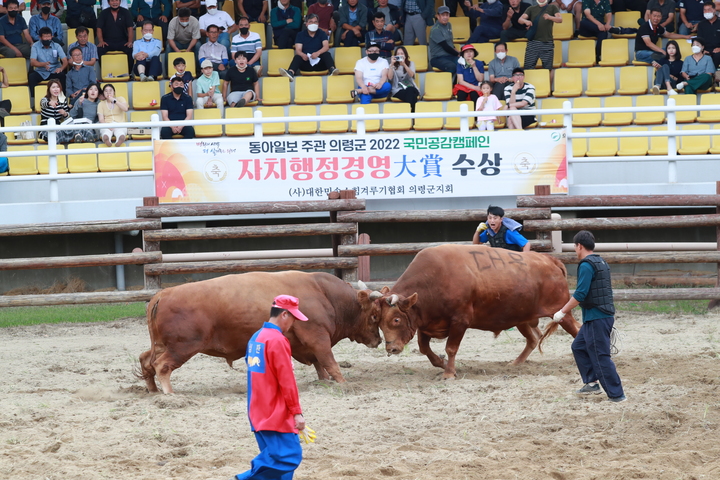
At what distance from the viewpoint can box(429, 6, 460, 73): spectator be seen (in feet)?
57.5

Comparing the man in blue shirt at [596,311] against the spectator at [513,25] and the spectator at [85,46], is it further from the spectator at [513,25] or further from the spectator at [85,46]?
the spectator at [85,46]

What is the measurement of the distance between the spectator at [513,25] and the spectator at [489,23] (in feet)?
0.56

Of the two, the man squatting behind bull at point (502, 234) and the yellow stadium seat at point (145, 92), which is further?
the yellow stadium seat at point (145, 92)

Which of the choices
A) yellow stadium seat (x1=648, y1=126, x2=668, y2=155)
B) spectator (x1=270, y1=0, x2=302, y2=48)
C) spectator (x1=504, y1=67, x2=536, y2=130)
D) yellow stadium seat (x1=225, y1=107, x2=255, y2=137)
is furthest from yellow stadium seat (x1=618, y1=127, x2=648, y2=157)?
spectator (x1=270, y1=0, x2=302, y2=48)

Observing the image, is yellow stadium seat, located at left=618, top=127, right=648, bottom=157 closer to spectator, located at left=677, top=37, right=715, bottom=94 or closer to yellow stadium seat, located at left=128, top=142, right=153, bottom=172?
spectator, located at left=677, top=37, right=715, bottom=94

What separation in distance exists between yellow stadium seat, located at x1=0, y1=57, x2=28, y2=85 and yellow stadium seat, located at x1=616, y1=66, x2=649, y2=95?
39.6ft

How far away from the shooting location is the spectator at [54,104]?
15789 millimetres

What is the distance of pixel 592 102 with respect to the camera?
16.8m

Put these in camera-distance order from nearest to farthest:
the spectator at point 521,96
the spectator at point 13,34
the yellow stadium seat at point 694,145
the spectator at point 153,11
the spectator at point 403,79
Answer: the yellow stadium seat at point 694,145 → the spectator at point 521,96 → the spectator at point 403,79 → the spectator at point 13,34 → the spectator at point 153,11

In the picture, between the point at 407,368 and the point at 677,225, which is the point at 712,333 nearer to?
the point at 677,225

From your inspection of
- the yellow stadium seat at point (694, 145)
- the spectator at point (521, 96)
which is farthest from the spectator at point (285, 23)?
the yellow stadium seat at point (694, 145)

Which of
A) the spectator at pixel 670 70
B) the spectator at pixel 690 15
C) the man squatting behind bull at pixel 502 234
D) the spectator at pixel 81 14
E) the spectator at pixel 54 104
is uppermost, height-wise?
the spectator at pixel 81 14

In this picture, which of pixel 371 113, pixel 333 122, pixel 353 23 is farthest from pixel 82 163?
pixel 353 23

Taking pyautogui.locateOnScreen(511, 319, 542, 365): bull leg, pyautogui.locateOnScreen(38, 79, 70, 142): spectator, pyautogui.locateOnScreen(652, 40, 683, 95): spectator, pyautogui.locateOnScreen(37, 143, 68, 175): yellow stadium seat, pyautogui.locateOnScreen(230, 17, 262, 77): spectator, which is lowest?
pyautogui.locateOnScreen(511, 319, 542, 365): bull leg
